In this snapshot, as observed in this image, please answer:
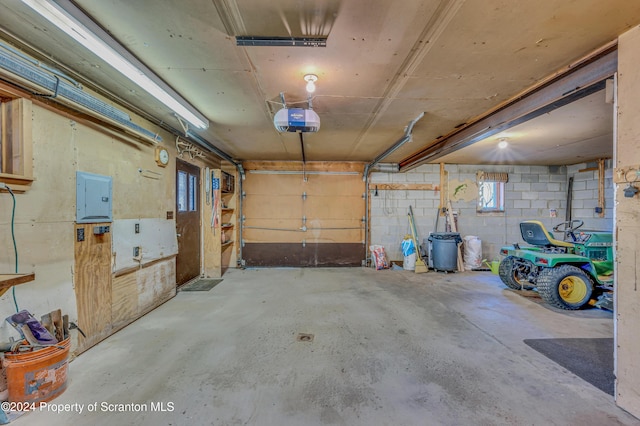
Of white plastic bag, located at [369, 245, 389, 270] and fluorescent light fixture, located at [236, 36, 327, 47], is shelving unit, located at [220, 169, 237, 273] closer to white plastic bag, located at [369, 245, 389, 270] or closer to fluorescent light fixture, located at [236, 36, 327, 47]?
white plastic bag, located at [369, 245, 389, 270]

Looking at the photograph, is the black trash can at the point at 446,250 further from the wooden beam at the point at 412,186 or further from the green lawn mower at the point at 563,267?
the wooden beam at the point at 412,186

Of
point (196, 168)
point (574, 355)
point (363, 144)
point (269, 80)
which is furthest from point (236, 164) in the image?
point (574, 355)

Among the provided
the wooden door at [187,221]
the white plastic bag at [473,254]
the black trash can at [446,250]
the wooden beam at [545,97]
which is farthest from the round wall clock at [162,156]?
the white plastic bag at [473,254]

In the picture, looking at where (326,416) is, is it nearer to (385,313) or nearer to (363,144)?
(385,313)

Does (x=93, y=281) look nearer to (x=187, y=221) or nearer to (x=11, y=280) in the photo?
(x=11, y=280)

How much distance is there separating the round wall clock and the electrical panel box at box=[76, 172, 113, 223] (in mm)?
885

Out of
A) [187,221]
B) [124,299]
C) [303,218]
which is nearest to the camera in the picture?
[124,299]

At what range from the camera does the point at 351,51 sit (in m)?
1.81

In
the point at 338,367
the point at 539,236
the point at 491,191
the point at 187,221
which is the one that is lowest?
the point at 338,367

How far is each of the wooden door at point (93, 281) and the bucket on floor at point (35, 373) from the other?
59cm

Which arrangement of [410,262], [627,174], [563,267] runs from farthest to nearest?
1. [410,262]
2. [563,267]
3. [627,174]

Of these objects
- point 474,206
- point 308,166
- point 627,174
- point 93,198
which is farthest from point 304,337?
point 474,206

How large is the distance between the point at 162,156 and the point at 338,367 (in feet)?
11.0

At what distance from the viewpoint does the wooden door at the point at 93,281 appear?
7.30 feet
